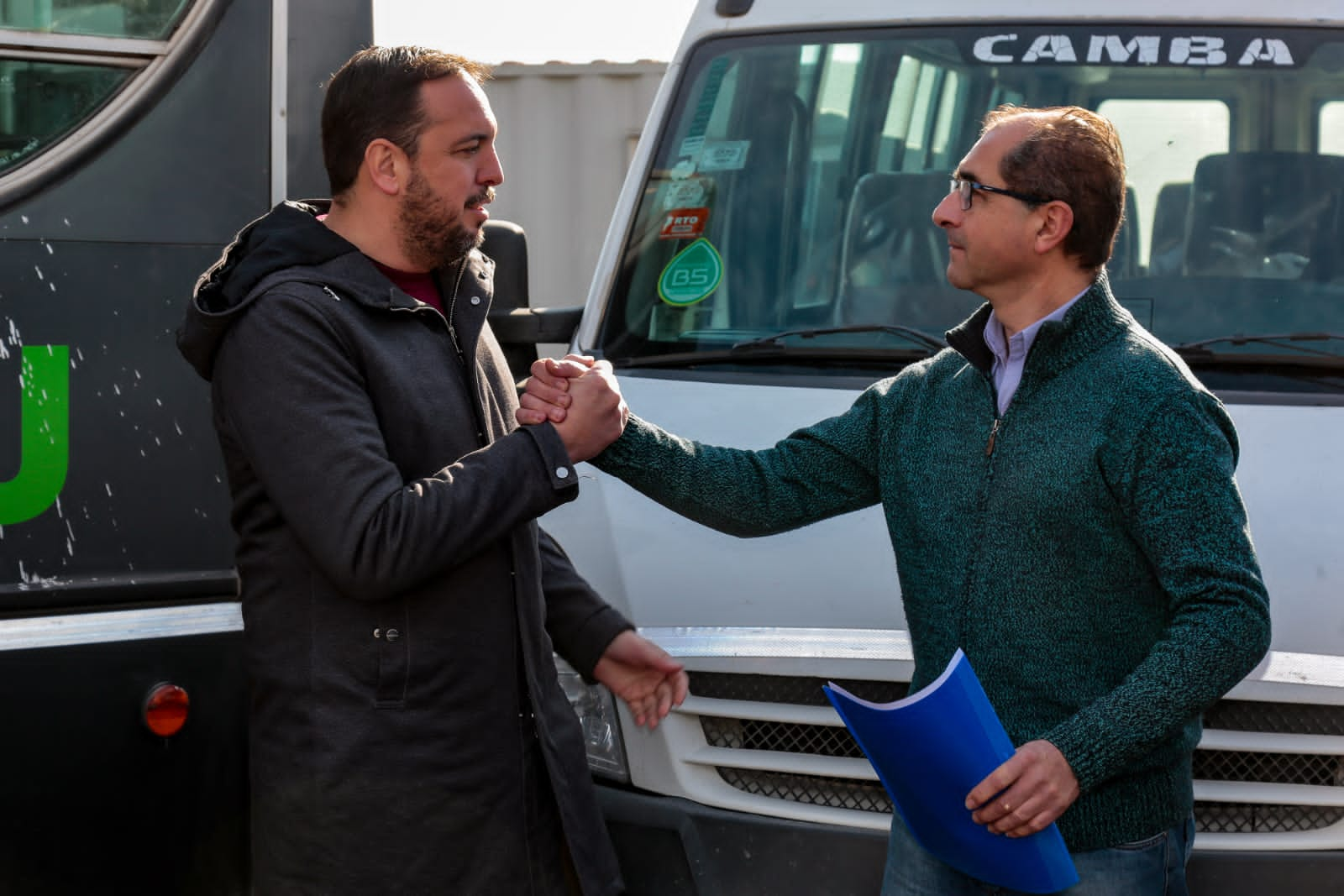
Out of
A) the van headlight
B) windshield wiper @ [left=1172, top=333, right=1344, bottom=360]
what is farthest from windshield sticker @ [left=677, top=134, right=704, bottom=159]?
the van headlight

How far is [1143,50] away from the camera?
4047mm

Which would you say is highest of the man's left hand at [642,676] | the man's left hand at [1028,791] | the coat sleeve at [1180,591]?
the coat sleeve at [1180,591]

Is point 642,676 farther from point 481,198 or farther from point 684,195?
point 684,195

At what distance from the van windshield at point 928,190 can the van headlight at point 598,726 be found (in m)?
1.00

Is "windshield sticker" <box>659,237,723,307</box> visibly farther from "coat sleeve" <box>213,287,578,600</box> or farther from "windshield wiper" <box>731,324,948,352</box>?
"coat sleeve" <box>213,287,578,600</box>

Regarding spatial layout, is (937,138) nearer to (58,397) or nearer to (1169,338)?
(1169,338)

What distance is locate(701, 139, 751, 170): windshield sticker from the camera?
4160 millimetres

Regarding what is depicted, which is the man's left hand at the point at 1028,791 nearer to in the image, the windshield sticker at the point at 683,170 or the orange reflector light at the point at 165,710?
the orange reflector light at the point at 165,710

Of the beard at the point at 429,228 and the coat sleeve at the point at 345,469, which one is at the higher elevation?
the beard at the point at 429,228

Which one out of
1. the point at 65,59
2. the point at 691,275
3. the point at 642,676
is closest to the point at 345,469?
the point at 642,676

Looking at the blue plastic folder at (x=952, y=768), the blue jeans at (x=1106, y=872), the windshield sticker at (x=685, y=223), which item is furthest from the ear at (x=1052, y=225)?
the windshield sticker at (x=685, y=223)

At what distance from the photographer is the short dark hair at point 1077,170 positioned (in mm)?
2432

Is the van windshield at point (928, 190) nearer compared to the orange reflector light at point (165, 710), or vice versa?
the orange reflector light at point (165, 710)

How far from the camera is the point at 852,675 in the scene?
295cm
